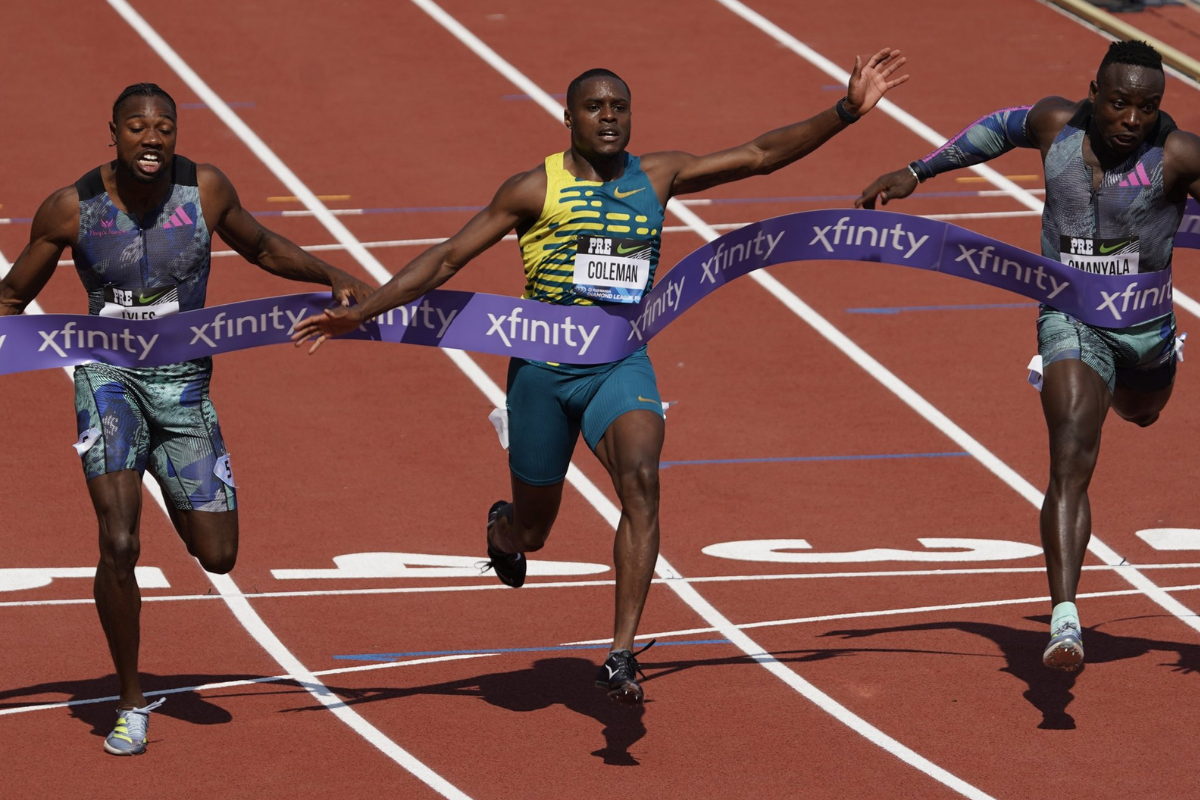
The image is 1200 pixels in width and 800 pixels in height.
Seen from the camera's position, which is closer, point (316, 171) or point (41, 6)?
point (316, 171)

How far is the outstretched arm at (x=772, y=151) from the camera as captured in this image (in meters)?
8.04

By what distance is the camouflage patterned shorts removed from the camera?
7699 millimetres

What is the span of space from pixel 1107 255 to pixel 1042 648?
1.89 metres

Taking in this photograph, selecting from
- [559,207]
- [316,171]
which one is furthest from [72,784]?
[316,171]

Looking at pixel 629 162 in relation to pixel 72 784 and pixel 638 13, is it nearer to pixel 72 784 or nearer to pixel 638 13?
pixel 72 784

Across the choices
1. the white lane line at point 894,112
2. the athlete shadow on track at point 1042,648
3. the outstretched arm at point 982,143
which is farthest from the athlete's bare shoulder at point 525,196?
the white lane line at point 894,112

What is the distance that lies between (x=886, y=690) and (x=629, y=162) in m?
2.47

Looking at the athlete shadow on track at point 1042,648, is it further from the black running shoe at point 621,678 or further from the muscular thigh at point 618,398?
the muscular thigh at point 618,398

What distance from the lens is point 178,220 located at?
7742 mm

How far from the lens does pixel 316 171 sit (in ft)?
57.6

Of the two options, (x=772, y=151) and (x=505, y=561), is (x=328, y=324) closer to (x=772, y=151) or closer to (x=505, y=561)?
(x=505, y=561)

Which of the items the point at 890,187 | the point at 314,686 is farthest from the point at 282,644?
the point at 890,187

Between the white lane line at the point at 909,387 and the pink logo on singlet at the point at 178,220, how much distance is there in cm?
494

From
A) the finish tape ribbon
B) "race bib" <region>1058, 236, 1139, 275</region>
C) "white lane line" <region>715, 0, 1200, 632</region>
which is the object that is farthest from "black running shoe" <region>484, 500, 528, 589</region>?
"white lane line" <region>715, 0, 1200, 632</region>
